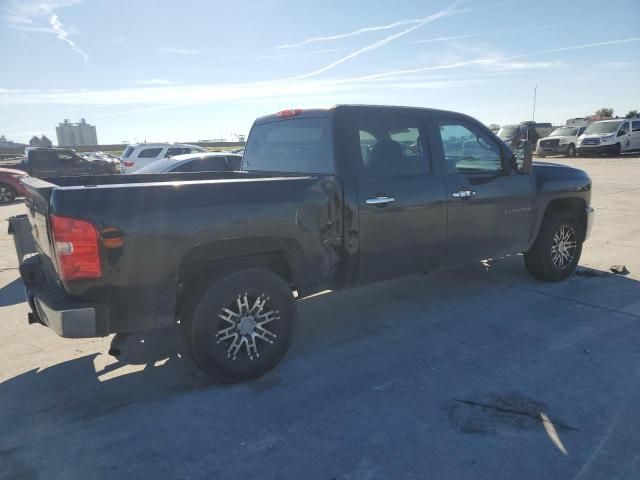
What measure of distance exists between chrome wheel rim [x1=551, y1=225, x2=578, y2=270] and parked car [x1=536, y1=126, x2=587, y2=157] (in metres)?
26.2

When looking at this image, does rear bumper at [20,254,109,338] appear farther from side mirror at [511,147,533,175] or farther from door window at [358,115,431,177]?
side mirror at [511,147,533,175]

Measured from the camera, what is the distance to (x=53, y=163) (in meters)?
18.1

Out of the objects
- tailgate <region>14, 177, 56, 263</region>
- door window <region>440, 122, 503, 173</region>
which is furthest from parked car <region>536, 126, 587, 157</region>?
tailgate <region>14, 177, 56, 263</region>

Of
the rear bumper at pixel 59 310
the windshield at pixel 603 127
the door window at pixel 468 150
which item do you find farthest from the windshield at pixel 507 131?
the rear bumper at pixel 59 310

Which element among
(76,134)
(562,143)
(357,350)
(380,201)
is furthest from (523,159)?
(76,134)

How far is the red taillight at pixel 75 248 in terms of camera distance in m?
2.79

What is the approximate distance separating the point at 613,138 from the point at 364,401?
28.8 metres

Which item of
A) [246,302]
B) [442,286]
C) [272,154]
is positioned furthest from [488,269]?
[246,302]

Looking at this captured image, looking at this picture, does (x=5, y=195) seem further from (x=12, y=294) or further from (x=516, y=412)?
(x=516, y=412)

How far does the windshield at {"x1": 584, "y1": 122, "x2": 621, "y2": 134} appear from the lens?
2683cm

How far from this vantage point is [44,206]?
9.88 ft

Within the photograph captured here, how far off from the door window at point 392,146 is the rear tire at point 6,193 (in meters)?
16.2

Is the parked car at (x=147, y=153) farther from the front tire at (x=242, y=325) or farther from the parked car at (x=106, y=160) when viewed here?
the front tire at (x=242, y=325)

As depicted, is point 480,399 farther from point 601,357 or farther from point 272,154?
point 272,154
